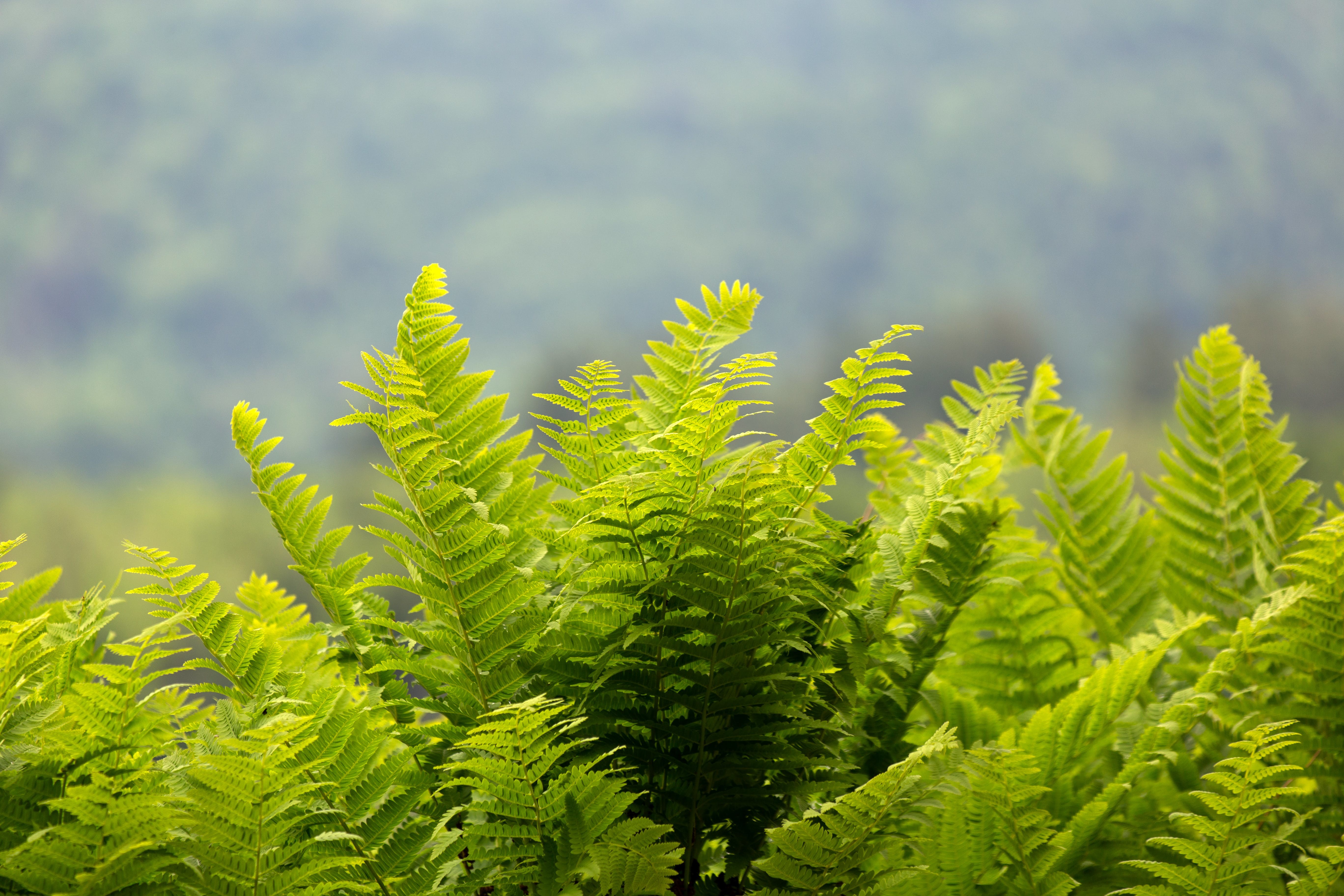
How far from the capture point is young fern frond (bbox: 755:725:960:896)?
27 centimetres

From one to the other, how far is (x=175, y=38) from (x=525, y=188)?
9.91 metres

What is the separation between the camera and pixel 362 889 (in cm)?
27

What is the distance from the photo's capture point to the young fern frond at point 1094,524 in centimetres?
58

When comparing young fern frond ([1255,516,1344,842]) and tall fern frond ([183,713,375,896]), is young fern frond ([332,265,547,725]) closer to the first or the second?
tall fern frond ([183,713,375,896])

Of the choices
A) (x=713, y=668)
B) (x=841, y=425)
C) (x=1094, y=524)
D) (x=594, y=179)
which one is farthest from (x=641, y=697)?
(x=594, y=179)

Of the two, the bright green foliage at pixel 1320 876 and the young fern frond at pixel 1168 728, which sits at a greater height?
the young fern frond at pixel 1168 728

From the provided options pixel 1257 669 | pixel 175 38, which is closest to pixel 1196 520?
pixel 1257 669

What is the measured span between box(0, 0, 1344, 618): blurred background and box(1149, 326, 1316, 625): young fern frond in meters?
18.5

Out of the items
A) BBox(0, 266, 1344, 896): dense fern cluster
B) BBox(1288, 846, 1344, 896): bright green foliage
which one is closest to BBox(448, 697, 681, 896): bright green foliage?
BBox(0, 266, 1344, 896): dense fern cluster

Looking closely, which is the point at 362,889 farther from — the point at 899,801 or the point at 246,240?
the point at 246,240

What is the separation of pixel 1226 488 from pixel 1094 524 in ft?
0.26

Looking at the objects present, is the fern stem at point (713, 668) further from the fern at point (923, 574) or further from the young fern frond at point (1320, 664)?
the young fern frond at point (1320, 664)

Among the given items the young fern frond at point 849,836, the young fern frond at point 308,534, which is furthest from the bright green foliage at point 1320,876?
the young fern frond at point 308,534

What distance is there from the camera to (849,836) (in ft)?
0.93
